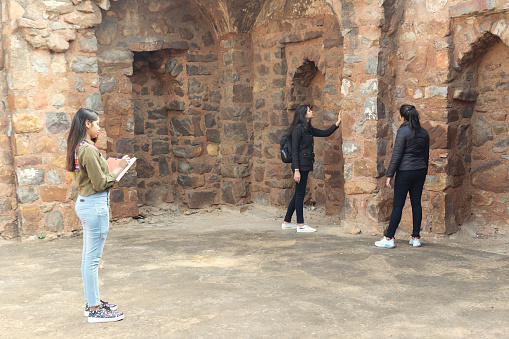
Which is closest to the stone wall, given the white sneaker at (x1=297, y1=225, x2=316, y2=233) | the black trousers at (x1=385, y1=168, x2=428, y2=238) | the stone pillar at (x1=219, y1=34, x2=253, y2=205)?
the stone pillar at (x1=219, y1=34, x2=253, y2=205)

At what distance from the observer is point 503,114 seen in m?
6.12

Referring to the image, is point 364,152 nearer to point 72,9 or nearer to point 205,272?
point 205,272

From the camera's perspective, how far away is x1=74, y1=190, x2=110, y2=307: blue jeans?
3547 millimetres

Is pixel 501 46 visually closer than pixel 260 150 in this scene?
Yes

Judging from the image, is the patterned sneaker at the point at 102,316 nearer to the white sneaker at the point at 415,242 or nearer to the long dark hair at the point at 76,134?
the long dark hair at the point at 76,134

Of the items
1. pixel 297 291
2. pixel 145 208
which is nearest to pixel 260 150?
pixel 145 208

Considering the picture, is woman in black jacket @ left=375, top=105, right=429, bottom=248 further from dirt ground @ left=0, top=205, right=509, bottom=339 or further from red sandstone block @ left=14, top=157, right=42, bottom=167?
red sandstone block @ left=14, top=157, right=42, bottom=167

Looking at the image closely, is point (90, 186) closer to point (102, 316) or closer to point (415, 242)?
point (102, 316)

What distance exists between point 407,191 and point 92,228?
133 inches

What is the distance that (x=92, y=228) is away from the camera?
140 inches

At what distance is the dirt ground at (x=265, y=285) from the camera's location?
11.7 feet

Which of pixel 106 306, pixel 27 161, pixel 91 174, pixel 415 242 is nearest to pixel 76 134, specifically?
pixel 91 174

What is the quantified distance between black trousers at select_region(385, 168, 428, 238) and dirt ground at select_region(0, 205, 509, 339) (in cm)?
28

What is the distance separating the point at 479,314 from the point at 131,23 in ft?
20.2
